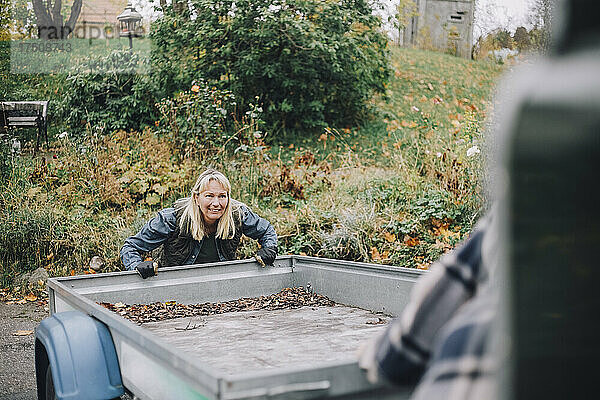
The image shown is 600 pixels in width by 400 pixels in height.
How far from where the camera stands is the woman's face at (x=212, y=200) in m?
4.53

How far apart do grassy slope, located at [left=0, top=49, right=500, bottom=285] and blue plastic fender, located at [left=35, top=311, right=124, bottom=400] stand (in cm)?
424

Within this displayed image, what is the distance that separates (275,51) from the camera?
11.5 meters

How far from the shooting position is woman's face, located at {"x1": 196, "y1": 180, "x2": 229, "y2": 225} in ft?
14.9

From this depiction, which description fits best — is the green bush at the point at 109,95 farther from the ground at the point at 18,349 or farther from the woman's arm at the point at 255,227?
the woman's arm at the point at 255,227

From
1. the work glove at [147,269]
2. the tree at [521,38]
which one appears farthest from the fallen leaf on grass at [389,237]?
the tree at [521,38]

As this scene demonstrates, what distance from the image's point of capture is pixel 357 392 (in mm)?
1515

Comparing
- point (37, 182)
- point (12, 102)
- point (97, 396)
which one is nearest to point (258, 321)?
point (97, 396)

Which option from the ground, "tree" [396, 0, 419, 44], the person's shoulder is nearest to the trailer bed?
the person's shoulder

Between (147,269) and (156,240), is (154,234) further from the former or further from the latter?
(147,269)

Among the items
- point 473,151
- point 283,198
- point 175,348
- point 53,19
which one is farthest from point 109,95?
point 175,348

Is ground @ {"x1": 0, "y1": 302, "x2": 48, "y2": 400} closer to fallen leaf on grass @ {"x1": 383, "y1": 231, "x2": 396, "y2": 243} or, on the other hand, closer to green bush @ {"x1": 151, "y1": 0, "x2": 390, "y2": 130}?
fallen leaf on grass @ {"x1": 383, "y1": 231, "x2": 396, "y2": 243}

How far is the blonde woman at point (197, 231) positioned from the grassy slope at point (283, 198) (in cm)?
214

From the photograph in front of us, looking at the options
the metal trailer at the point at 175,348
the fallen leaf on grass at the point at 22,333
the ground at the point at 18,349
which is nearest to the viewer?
the metal trailer at the point at 175,348

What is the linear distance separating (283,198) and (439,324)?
23.9 feet
